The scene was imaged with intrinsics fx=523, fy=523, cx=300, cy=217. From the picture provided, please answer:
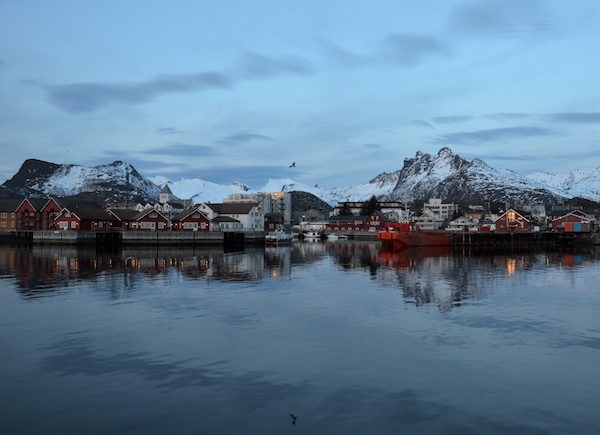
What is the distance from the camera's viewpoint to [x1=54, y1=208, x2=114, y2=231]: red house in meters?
102

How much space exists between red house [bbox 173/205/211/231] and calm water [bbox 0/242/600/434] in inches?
2717

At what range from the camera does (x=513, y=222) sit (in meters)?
131

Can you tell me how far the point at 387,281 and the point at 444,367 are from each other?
2386 centimetres

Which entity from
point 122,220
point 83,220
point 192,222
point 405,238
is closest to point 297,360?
point 405,238

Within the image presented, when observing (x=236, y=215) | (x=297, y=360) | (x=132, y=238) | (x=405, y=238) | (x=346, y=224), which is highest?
(x=236, y=215)

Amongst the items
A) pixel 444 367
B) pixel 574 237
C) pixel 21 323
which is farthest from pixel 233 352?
pixel 574 237

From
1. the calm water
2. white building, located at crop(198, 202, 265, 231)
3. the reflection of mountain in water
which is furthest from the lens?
white building, located at crop(198, 202, 265, 231)

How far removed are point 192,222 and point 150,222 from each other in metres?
8.10

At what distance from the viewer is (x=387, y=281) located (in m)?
40.8

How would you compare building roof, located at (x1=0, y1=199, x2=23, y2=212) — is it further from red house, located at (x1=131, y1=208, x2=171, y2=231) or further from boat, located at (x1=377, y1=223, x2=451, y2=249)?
boat, located at (x1=377, y1=223, x2=451, y2=249)

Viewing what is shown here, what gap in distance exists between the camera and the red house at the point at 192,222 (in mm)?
104375

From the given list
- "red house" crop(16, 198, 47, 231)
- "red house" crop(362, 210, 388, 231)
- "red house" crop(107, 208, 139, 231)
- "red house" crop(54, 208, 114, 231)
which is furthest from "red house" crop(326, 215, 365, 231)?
"red house" crop(16, 198, 47, 231)

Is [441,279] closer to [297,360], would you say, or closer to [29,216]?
[297,360]

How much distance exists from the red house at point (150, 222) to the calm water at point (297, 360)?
2687 inches
